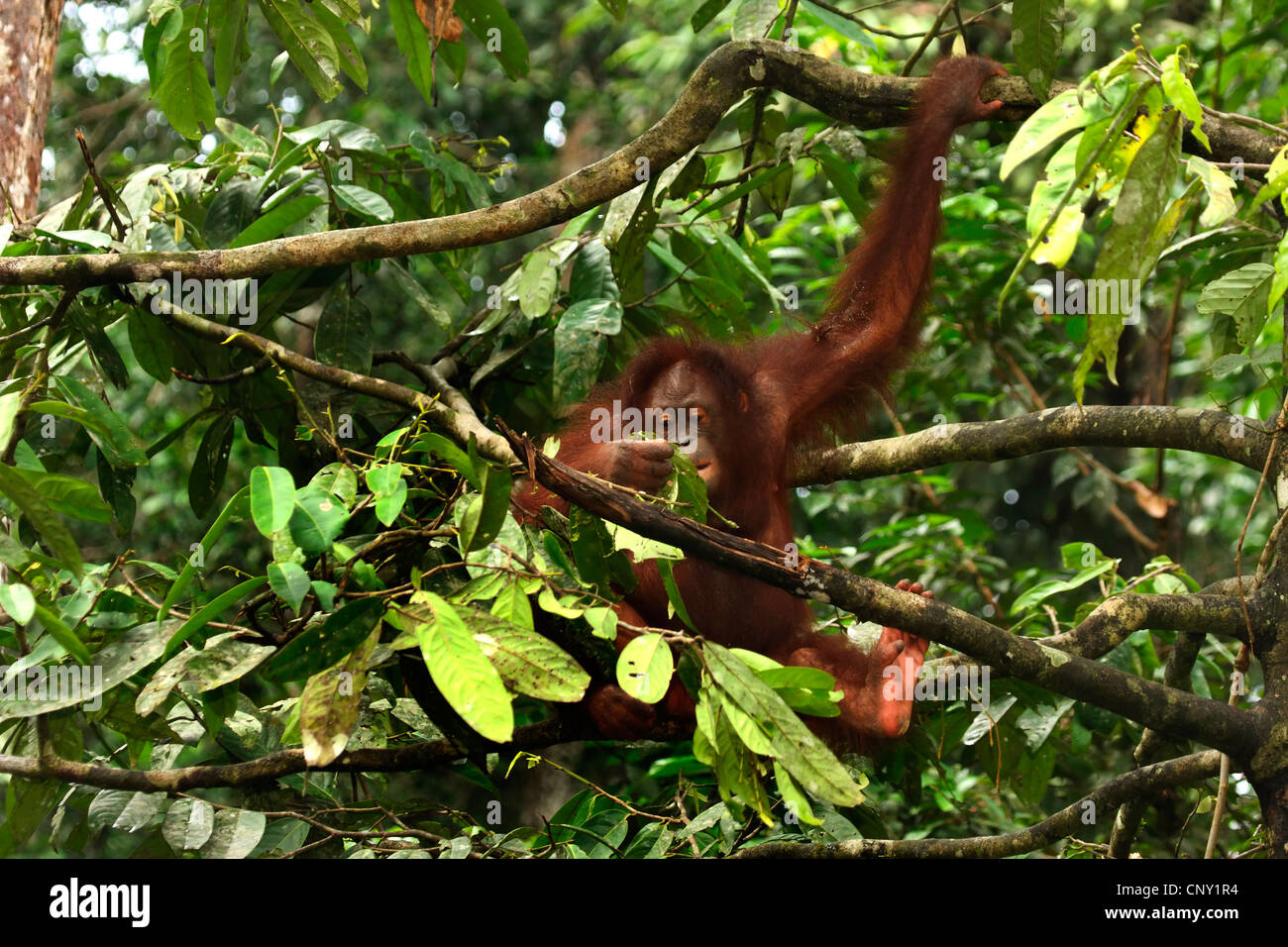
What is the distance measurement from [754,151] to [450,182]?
3.21ft

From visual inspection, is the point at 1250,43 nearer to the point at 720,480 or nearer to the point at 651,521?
the point at 720,480

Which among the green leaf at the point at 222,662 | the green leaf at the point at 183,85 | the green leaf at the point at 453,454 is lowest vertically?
the green leaf at the point at 222,662

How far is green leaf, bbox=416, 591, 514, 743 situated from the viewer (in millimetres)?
1642

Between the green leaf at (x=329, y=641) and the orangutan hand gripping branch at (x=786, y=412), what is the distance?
39.3 inches

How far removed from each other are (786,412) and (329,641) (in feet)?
6.35

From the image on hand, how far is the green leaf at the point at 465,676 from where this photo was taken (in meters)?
1.64

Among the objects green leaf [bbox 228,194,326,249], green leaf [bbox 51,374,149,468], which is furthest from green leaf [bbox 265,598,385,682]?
green leaf [bbox 228,194,326,249]

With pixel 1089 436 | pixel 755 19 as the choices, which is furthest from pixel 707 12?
pixel 1089 436

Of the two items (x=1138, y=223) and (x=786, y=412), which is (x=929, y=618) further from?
(x=786, y=412)

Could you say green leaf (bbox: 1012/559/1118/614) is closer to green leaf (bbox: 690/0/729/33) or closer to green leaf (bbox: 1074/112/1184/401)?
green leaf (bbox: 1074/112/1184/401)

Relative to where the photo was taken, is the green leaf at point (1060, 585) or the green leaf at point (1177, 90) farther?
the green leaf at point (1060, 585)

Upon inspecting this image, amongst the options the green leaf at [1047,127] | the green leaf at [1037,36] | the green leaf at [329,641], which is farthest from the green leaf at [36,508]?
the green leaf at [1037,36]

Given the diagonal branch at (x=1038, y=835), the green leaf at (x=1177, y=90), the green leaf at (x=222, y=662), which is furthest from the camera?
the diagonal branch at (x=1038, y=835)

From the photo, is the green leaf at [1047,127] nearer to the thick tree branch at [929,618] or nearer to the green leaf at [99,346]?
the thick tree branch at [929,618]
